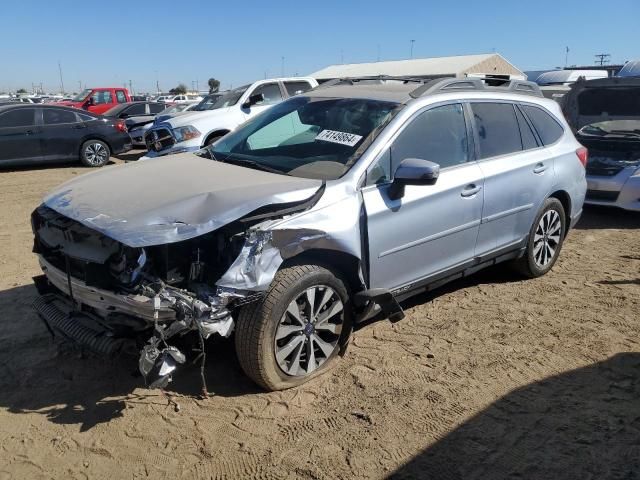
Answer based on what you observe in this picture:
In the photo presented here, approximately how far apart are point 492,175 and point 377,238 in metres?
1.42

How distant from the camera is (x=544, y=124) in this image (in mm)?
5340

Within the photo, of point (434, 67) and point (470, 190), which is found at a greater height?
point (434, 67)

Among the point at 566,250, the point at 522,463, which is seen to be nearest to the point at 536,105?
the point at 566,250

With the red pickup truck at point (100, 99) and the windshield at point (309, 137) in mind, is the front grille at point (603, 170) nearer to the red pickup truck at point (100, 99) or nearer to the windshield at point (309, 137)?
the windshield at point (309, 137)

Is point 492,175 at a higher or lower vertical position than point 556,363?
higher

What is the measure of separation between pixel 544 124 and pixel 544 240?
3.66 feet

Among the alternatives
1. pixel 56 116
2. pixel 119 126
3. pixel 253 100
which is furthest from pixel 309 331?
pixel 119 126

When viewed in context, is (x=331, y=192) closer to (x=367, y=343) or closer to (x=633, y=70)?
(x=367, y=343)

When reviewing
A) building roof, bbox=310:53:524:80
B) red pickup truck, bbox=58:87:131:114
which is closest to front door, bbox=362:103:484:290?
red pickup truck, bbox=58:87:131:114

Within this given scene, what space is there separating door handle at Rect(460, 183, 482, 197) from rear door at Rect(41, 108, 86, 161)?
10.9m

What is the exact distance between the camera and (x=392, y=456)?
2.89 m

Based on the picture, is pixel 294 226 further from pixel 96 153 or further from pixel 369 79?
pixel 96 153

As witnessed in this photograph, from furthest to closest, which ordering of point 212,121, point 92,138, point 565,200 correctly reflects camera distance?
1. point 92,138
2. point 212,121
3. point 565,200

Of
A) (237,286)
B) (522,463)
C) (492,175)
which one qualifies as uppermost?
(492,175)
